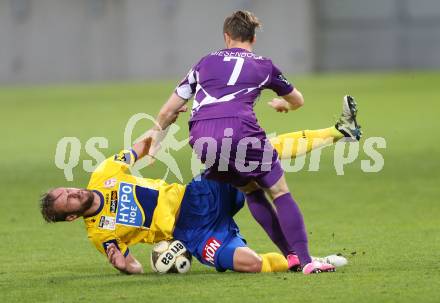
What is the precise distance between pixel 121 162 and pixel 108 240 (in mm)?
583

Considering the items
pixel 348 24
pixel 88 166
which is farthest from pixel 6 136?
pixel 348 24

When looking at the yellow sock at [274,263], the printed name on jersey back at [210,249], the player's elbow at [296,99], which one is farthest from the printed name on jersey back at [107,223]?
the player's elbow at [296,99]

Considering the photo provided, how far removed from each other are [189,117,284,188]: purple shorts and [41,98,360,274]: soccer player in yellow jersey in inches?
17.2

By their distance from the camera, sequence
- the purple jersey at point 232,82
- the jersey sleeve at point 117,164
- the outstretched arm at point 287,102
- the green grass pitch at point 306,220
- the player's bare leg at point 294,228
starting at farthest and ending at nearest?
the jersey sleeve at point 117,164 → the outstretched arm at point 287,102 → the purple jersey at point 232,82 → the player's bare leg at point 294,228 → the green grass pitch at point 306,220

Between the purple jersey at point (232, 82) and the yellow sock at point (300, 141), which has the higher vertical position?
the purple jersey at point (232, 82)

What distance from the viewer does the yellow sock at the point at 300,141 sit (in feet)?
24.2

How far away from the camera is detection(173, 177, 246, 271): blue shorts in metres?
7.04

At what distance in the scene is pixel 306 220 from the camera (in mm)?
9602

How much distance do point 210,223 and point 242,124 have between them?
75cm

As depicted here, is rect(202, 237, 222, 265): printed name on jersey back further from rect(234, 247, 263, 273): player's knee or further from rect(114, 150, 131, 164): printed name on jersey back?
rect(114, 150, 131, 164): printed name on jersey back

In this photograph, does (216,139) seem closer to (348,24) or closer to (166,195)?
(166,195)

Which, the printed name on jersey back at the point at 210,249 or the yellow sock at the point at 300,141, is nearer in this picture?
the printed name on jersey back at the point at 210,249

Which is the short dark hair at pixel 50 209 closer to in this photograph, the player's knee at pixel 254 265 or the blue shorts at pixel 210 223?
the blue shorts at pixel 210 223

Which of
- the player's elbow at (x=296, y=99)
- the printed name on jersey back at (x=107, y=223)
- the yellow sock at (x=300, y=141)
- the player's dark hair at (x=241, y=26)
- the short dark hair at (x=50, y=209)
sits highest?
the player's dark hair at (x=241, y=26)
